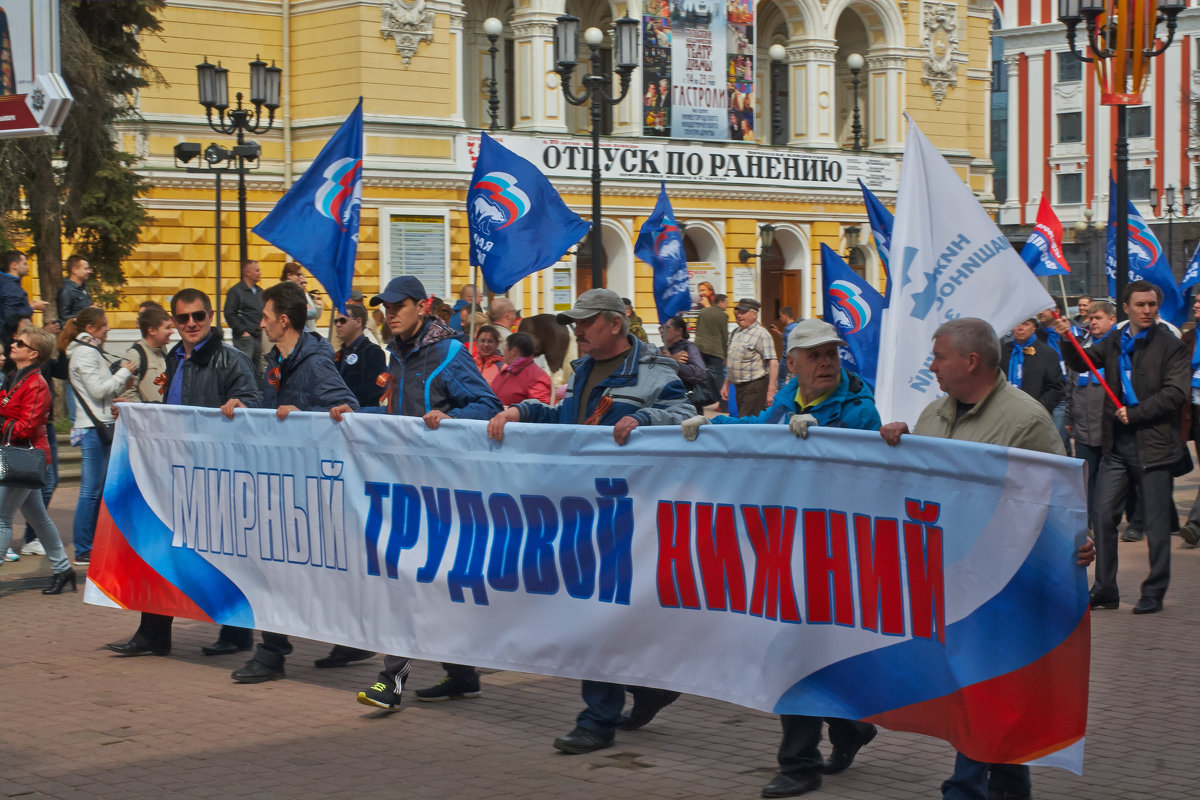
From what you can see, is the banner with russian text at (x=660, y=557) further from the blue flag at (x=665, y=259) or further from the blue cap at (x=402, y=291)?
the blue flag at (x=665, y=259)

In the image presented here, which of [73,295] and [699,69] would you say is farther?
[699,69]

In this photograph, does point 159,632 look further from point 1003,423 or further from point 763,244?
point 763,244

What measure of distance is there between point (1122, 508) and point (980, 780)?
16.2ft

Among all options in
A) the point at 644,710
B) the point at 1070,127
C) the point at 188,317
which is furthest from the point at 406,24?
the point at 1070,127

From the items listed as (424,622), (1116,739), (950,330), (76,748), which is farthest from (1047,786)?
(76,748)

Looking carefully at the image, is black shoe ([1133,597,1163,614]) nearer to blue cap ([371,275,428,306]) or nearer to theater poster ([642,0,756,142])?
blue cap ([371,275,428,306])

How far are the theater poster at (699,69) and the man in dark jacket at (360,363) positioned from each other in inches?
1202

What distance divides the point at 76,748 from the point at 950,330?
4.00m

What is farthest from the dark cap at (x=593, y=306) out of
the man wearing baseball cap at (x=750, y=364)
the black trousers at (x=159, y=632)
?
the man wearing baseball cap at (x=750, y=364)

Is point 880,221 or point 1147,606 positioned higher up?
point 880,221

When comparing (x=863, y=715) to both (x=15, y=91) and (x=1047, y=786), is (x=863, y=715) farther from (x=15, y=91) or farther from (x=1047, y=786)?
(x=15, y=91)

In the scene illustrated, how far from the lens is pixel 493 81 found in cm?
3825

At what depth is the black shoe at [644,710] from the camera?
23.0 ft

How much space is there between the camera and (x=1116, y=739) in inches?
266
